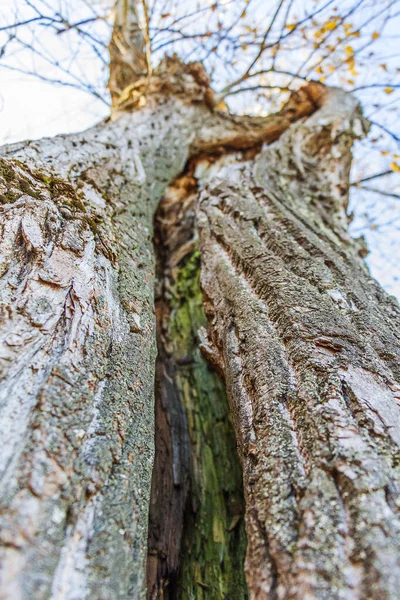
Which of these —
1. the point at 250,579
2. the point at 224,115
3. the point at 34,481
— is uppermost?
the point at 224,115

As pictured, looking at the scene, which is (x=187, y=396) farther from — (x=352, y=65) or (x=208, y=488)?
(x=352, y=65)

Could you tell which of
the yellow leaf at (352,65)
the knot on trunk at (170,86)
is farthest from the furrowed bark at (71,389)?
the yellow leaf at (352,65)

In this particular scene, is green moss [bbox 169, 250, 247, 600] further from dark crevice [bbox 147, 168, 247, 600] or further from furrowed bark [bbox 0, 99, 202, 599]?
furrowed bark [bbox 0, 99, 202, 599]

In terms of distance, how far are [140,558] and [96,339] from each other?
47cm

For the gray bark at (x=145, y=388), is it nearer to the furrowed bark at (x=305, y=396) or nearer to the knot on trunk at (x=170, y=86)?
the furrowed bark at (x=305, y=396)

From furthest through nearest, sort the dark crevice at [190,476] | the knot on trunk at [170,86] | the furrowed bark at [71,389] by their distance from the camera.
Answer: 1. the knot on trunk at [170,86]
2. the dark crevice at [190,476]
3. the furrowed bark at [71,389]

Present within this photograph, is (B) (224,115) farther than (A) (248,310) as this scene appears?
Yes

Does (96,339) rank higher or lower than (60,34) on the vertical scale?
lower

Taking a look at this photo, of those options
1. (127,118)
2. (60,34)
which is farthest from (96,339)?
(60,34)

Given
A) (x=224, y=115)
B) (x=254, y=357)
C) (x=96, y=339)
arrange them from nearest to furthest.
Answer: (x=96, y=339) → (x=254, y=357) → (x=224, y=115)

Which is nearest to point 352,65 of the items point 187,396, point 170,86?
point 170,86

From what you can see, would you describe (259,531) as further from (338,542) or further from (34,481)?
(34,481)

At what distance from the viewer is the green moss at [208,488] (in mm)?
1082

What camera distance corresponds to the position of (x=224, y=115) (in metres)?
3.00
